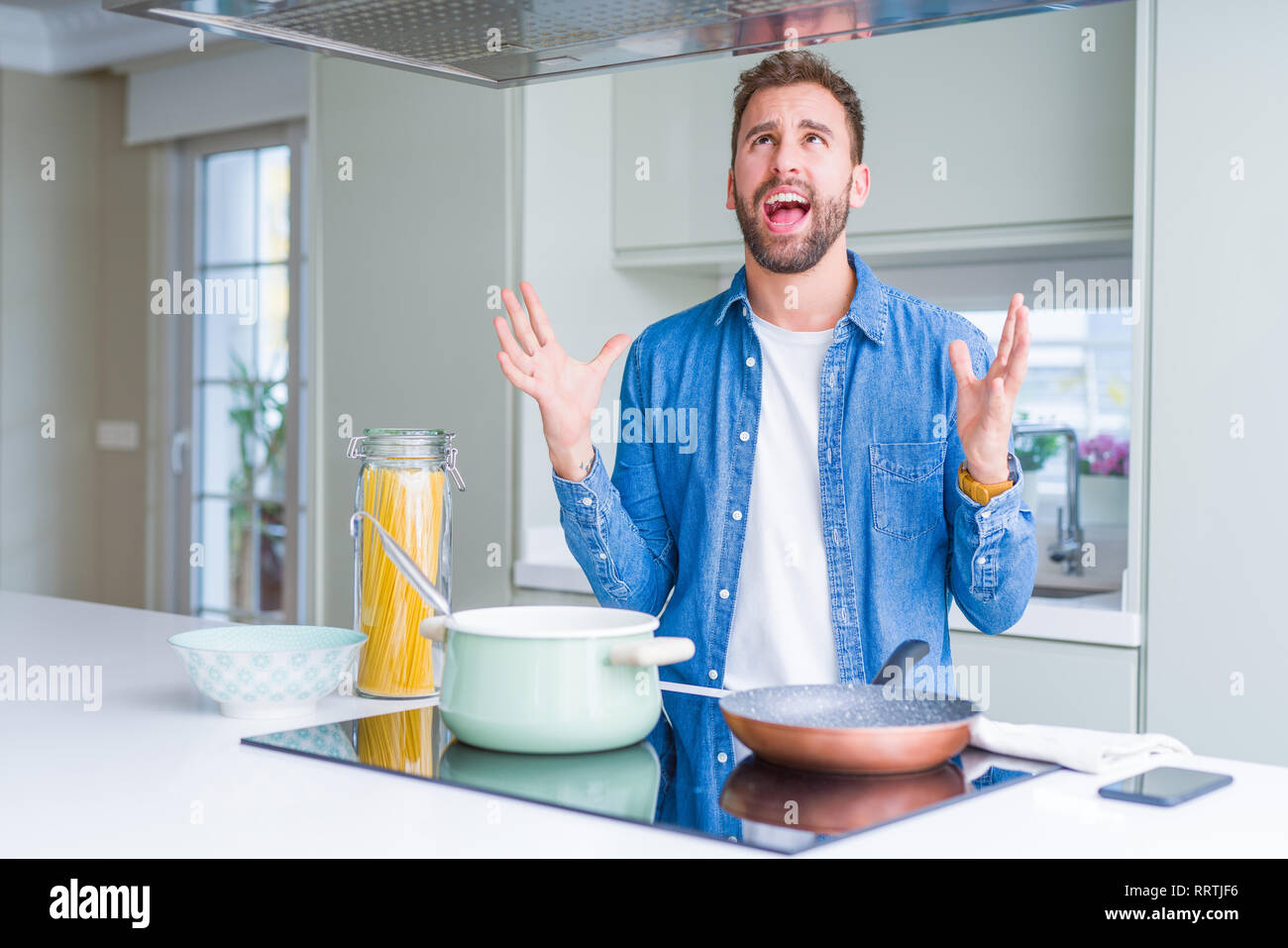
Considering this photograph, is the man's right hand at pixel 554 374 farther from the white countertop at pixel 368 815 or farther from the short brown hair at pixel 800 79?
the short brown hair at pixel 800 79

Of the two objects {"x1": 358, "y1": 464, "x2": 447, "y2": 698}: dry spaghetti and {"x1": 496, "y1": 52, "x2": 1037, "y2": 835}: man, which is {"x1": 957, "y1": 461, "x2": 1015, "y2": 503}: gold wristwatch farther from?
{"x1": 358, "y1": 464, "x2": 447, "y2": 698}: dry spaghetti

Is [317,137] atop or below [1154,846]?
atop

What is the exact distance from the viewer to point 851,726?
3.40 feet

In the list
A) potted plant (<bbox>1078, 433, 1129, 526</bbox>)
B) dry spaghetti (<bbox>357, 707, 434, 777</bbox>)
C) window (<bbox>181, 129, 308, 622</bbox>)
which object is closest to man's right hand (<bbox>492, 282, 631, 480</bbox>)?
dry spaghetti (<bbox>357, 707, 434, 777</bbox>)

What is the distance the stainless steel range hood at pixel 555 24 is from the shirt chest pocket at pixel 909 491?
1.72 ft

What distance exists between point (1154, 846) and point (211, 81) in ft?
13.8

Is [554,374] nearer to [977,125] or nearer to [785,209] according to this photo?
[785,209]

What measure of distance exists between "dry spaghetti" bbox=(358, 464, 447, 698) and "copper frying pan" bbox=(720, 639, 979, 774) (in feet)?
1.30

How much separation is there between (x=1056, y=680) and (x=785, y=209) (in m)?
1.08

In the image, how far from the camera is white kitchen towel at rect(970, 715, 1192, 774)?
105 cm

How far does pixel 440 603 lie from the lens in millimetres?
1146

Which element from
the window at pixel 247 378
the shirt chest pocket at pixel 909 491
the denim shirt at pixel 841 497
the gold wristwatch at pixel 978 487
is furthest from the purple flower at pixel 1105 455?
the window at pixel 247 378

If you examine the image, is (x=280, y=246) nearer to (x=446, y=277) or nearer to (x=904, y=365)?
(x=446, y=277)

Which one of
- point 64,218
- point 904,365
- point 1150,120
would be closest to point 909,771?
A: point 904,365
